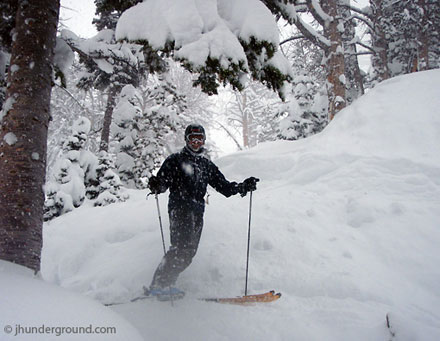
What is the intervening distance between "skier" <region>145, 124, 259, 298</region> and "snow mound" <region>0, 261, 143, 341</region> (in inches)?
55.7

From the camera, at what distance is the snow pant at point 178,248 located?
371 cm

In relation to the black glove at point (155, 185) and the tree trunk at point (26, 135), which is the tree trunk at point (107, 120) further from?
the black glove at point (155, 185)

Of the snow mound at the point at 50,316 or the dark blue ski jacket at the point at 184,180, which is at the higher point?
the dark blue ski jacket at the point at 184,180

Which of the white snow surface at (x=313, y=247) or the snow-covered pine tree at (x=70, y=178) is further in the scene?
the snow-covered pine tree at (x=70, y=178)

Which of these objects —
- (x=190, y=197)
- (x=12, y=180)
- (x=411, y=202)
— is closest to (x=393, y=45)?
(x=411, y=202)

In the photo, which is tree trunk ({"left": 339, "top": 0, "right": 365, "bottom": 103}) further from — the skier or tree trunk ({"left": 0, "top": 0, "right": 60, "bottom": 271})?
tree trunk ({"left": 0, "top": 0, "right": 60, "bottom": 271})

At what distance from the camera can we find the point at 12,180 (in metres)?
2.96

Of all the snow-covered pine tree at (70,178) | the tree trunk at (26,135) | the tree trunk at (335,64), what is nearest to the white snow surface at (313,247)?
the tree trunk at (26,135)

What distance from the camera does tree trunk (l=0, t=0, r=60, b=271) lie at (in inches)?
115

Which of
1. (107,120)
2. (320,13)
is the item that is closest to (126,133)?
(107,120)

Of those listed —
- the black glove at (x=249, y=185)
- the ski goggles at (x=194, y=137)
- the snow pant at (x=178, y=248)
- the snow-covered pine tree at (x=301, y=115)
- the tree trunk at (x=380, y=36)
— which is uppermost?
the tree trunk at (x=380, y=36)

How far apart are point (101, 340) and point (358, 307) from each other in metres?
2.67

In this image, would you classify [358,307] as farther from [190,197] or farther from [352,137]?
[352,137]

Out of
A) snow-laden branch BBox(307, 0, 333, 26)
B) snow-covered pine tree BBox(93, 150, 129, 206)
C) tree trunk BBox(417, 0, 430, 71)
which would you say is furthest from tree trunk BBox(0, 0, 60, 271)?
tree trunk BBox(417, 0, 430, 71)
